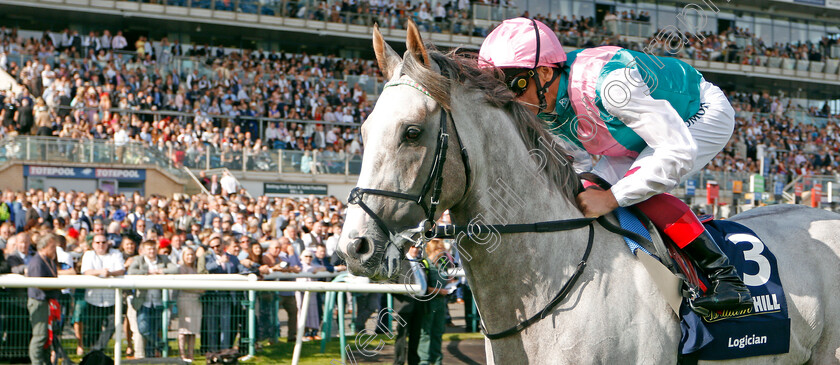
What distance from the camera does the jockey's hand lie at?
2.73 m

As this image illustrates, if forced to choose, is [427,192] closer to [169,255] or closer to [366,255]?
[366,255]

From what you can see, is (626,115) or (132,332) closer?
(626,115)

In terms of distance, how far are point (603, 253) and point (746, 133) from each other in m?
27.4

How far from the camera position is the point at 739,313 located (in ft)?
9.28

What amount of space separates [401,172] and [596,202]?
2.56ft

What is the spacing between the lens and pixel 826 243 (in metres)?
3.25

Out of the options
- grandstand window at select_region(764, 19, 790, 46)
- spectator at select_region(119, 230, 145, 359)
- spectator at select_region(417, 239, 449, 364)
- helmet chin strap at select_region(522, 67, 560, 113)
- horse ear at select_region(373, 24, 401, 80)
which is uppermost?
grandstand window at select_region(764, 19, 790, 46)

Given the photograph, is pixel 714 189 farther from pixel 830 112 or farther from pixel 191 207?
pixel 830 112

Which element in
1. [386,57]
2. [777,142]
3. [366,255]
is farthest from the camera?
[777,142]

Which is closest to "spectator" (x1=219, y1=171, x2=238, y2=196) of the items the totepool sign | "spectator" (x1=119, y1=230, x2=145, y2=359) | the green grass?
the totepool sign

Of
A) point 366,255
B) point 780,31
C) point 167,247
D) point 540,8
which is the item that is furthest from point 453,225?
point 780,31

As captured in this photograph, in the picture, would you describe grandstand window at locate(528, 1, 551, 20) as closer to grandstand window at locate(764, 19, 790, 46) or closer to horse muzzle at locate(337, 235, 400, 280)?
grandstand window at locate(764, 19, 790, 46)

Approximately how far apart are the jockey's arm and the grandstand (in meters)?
7.77

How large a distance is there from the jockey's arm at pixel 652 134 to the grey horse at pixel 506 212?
23cm
